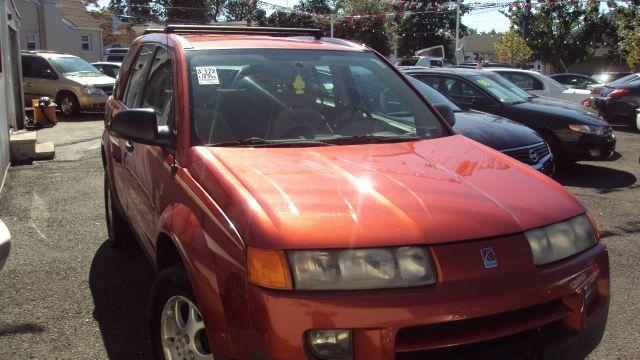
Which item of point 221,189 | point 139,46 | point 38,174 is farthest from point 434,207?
point 38,174

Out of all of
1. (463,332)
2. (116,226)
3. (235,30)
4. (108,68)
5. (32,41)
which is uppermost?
(32,41)

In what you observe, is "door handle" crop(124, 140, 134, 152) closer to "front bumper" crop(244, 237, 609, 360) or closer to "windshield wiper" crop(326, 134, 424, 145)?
"windshield wiper" crop(326, 134, 424, 145)

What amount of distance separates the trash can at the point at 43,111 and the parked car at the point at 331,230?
11.7 m

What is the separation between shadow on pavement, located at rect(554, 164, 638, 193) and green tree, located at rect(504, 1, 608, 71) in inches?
1213

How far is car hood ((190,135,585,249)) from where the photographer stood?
7.14 feet

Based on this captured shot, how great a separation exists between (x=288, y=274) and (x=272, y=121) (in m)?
1.34

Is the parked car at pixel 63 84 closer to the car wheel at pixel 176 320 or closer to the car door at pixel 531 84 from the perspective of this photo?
the car door at pixel 531 84

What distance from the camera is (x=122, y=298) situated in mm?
4172

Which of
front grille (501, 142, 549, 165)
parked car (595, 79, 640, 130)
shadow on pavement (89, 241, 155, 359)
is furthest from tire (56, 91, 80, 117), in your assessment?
parked car (595, 79, 640, 130)

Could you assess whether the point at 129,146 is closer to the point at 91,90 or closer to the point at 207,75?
A: the point at 207,75

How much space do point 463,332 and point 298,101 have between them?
5.74 ft

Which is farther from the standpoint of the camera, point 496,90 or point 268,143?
point 496,90

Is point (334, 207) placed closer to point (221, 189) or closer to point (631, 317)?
point (221, 189)

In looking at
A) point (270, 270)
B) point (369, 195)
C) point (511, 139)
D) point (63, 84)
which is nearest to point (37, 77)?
point (63, 84)
